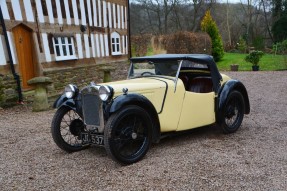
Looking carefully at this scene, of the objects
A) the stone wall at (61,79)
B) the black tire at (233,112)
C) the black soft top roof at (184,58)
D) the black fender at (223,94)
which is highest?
the black soft top roof at (184,58)

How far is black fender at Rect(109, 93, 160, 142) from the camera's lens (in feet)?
11.1

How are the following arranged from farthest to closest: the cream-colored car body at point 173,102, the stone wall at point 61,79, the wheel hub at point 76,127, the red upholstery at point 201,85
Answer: the stone wall at point 61,79, the red upholstery at point 201,85, the wheel hub at point 76,127, the cream-colored car body at point 173,102

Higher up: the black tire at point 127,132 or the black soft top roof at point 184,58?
the black soft top roof at point 184,58

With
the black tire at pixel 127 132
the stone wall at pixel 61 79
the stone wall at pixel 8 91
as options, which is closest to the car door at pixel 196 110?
the black tire at pixel 127 132

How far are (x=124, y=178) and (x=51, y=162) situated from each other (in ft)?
4.08

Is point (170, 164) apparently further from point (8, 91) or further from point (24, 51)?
point (24, 51)

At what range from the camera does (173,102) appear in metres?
4.09

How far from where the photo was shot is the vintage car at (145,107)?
138 inches

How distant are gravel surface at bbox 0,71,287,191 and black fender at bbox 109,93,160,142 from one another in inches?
14.8

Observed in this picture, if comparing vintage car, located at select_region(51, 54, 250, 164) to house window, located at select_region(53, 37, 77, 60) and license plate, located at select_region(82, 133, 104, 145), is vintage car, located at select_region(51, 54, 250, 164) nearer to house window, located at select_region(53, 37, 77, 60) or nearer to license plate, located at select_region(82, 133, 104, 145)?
license plate, located at select_region(82, 133, 104, 145)

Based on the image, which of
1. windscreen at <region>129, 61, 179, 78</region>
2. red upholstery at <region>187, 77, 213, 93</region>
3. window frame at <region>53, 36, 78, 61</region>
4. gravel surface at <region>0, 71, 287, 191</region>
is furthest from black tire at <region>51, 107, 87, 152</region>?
window frame at <region>53, 36, 78, 61</region>

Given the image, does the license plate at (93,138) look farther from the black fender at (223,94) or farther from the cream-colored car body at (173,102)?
the black fender at (223,94)

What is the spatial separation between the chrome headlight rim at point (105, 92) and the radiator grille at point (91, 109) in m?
0.15

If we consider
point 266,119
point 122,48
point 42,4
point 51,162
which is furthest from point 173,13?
point 51,162
